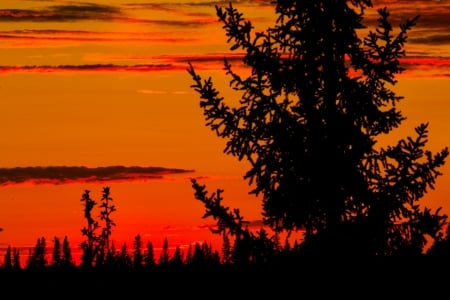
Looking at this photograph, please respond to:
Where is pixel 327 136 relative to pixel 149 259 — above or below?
below

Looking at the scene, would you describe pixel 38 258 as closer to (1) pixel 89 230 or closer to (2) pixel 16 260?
(2) pixel 16 260

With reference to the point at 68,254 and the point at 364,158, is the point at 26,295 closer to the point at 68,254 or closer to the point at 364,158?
the point at 364,158

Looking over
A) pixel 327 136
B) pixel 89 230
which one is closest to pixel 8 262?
pixel 89 230

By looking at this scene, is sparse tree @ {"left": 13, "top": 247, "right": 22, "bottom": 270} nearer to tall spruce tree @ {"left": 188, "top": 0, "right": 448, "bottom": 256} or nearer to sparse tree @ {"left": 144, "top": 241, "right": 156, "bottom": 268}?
sparse tree @ {"left": 144, "top": 241, "right": 156, "bottom": 268}

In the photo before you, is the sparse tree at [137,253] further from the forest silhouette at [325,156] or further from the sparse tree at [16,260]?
the forest silhouette at [325,156]

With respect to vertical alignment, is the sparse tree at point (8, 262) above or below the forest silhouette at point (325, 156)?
above

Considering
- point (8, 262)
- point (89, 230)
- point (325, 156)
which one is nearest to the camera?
point (325, 156)

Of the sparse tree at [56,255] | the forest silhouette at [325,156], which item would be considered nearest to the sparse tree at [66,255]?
the sparse tree at [56,255]

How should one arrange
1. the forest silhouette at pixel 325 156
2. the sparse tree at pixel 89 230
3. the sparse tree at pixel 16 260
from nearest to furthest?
the forest silhouette at pixel 325 156, the sparse tree at pixel 89 230, the sparse tree at pixel 16 260

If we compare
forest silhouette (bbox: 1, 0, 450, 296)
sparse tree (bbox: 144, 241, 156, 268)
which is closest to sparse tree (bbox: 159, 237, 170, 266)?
sparse tree (bbox: 144, 241, 156, 268)

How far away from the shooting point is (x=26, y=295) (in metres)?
89.0

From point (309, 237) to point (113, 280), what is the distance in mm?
72322

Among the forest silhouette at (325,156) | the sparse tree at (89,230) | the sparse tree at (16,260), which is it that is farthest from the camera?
the sparse tree at (16,260)

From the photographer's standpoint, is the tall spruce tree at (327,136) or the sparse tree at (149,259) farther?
the sparse tree at (149,259)
